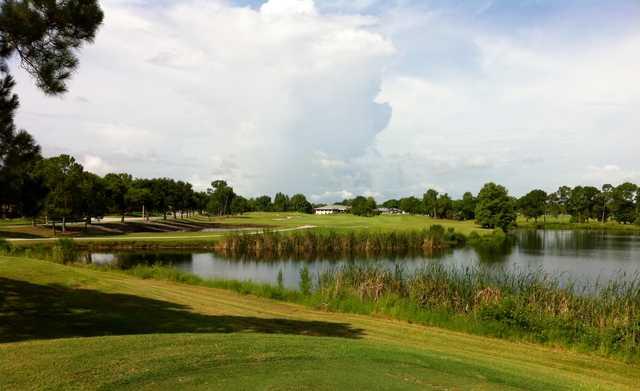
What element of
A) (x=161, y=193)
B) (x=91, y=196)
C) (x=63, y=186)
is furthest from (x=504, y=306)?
(x=161, y=193)

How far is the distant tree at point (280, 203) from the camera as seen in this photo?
600 ft

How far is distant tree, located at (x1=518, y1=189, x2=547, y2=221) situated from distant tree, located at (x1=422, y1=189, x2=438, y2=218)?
947 inches

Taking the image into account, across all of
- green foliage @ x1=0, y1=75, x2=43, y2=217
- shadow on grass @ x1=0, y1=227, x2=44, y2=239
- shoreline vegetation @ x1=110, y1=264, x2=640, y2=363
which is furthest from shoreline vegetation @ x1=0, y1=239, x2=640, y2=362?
shadow on grass @ x1=0, y1=227, x2=44, y2=239

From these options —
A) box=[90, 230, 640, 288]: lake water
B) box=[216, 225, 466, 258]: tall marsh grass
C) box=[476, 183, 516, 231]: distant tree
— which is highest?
box=[476, 183, 516, 231]: distant tree

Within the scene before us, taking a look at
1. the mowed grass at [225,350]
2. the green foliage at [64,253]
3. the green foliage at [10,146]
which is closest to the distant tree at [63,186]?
the green foliage at [64,253]

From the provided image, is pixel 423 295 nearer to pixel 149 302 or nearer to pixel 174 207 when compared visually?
pixel 149 302

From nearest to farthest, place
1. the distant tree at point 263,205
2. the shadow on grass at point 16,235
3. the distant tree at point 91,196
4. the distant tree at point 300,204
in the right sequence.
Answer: the shadow on grass at point 16,235 < the distant tree at point 91,196 < the distant tree at point 300,204 < the distant tree at point 263,205

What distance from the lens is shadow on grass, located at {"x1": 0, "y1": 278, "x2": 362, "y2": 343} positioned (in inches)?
379

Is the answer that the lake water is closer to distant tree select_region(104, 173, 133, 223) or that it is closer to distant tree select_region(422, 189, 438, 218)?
distant tree select_region(104, 173, 133, 223)

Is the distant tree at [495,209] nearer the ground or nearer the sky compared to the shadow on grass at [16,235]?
nearer the sky

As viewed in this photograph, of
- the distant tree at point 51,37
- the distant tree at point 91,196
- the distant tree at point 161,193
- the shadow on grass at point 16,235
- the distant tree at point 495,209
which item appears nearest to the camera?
the distant tree at point 51,37

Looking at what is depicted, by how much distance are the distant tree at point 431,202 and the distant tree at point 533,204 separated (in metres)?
24.1

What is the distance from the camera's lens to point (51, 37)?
9773 millimetres

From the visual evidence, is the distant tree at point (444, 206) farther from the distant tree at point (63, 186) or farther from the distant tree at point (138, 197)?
the distant tree at point (63, 186)
